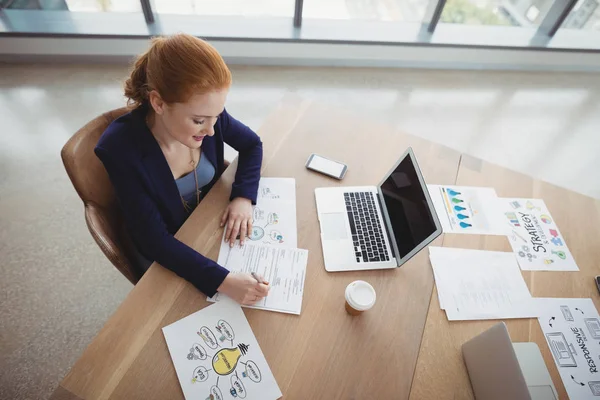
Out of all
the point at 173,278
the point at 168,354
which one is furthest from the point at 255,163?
the point at 168,354

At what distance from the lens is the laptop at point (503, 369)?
72 centimetres

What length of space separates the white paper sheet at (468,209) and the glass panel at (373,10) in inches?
98.3

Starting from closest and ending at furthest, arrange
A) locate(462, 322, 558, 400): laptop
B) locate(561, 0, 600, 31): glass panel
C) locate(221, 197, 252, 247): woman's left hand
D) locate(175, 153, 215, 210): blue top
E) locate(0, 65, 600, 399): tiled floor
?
locate(462, 322, 558, 400): laptop
locate(221, 197, 252, 247): woman's left hand
locate(175, 153, 215, 210): blue top
locate(0, 65, 600, 399): tiled floor
locate(561, 0, 600, 31): glass panel

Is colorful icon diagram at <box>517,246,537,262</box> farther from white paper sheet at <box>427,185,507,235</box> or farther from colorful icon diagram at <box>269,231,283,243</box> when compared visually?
colorful icon diagram at <box>269,231,283,243</box>

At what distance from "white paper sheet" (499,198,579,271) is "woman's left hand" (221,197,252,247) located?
3.11ft

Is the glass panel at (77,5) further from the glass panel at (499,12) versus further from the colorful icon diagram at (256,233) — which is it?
the glass panel at (499,12)

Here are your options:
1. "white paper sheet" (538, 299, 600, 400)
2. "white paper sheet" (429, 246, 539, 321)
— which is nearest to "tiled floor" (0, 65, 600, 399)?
"white paper sheet" (429, 246, 539, 321)

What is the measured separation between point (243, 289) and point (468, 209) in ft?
2.94

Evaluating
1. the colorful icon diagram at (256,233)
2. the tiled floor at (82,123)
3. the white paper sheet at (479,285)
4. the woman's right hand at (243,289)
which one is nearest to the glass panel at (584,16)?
the tiled floor at (82,123)

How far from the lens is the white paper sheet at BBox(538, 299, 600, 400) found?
0.91m

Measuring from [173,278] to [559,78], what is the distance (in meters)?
4.04

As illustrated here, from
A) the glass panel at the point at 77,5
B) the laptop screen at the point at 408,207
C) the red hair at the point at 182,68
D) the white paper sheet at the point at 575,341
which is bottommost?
the glass panel at the point at 77,5

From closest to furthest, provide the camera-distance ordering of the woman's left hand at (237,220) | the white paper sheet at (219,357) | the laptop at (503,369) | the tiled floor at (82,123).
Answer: the laptop at (503,369), the white paper sheet at (219,357), the woman's left hand at (237,220), the tiled floor at (82,123)

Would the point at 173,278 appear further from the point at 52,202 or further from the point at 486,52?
the point at 486,52
